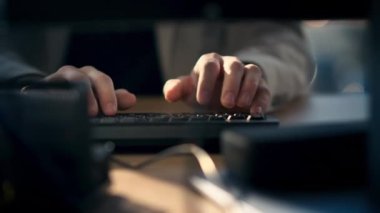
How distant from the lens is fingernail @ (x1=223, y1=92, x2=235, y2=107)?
0.49 meters

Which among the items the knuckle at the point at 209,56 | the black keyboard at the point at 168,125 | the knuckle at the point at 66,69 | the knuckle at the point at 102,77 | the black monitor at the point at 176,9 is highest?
the black monitor at the point at 176,9

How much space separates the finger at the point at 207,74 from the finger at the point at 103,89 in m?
0.07

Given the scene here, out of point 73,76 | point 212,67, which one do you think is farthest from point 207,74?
point 73,76

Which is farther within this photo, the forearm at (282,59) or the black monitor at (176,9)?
the forearm at (282,59)

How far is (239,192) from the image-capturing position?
40 centimetres

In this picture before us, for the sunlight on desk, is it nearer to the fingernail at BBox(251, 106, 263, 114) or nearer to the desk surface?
the desk surface

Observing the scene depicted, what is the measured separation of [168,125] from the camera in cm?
47

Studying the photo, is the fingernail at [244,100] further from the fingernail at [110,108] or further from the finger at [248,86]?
the fingernail at [110,108]

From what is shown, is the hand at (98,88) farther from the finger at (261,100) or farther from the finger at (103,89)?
the finger at (261,100)

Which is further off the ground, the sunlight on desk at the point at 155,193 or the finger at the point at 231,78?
the finger at the point at 231,78

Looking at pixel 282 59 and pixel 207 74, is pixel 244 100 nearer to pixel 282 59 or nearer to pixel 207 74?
pixel 207 74

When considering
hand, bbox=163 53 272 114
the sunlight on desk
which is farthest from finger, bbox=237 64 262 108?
the sunlight on desk

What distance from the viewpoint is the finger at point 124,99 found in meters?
0.48

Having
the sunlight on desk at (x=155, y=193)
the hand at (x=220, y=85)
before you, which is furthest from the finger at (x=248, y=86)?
A: the sunlight on desk at (x=155, y=193)
